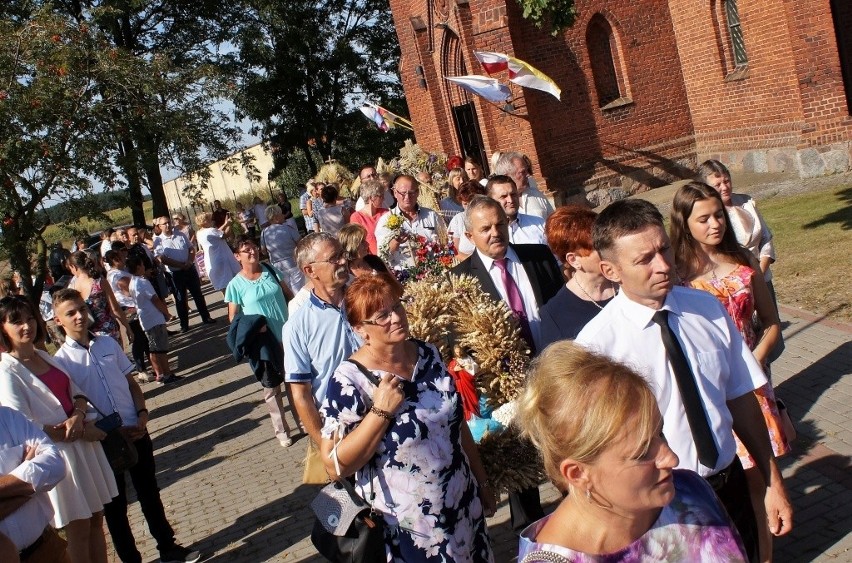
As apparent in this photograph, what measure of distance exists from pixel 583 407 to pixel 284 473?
21.6 feet

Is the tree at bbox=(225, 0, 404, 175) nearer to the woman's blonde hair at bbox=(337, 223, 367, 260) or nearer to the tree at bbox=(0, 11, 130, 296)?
the tree at bbox=(0, 11, 130, 296)

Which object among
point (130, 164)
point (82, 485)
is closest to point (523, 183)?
point (82, 485)

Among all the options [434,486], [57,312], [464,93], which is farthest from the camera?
[464,93]

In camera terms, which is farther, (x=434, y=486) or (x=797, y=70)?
(x=797, y=70)

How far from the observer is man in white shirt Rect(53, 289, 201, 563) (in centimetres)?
630

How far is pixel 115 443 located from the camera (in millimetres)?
6125

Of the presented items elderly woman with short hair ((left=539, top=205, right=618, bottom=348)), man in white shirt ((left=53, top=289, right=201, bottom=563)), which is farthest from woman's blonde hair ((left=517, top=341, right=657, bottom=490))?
man in white shirt ((left=53, top=289, right=201, bottom=563))

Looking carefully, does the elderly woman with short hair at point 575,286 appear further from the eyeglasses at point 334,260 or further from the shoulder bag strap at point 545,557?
the shoulder bag strap at point 545,557

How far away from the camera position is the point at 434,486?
3996 millimetres

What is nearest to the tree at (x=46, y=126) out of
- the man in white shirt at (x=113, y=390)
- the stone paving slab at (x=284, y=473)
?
the stone paving slab at (x=284, y=473)

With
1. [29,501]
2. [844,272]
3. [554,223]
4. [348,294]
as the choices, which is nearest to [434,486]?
[348,294]

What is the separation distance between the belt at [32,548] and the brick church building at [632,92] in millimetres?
17322

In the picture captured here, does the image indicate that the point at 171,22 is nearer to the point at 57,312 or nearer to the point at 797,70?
the point at 797,70

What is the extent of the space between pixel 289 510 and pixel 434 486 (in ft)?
13.1
